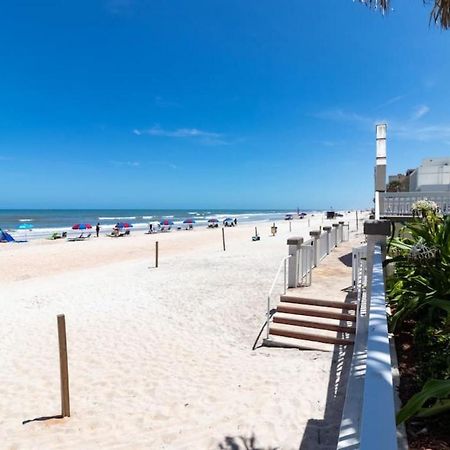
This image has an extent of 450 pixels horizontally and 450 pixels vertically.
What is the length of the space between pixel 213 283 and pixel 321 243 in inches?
160

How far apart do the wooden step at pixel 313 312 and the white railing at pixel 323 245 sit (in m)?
5.08

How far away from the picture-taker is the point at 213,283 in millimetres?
11977

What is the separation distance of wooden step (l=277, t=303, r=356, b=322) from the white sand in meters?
0.85

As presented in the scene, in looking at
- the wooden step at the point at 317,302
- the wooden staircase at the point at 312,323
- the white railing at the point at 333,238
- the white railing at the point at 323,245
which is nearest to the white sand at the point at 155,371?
the wooden staircase at the point at 312,323

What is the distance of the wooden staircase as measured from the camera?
666cm

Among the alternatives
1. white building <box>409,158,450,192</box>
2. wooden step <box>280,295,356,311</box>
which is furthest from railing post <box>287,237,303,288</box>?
white building <box>409,158,450,192</box>

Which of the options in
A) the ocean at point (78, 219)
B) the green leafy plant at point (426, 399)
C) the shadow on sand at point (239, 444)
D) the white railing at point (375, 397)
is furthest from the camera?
the ocean at point (78, 219)

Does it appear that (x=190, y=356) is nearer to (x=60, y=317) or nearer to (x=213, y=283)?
(x=60, y=317)

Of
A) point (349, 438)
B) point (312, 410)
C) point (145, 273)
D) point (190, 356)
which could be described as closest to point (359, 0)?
point (349, 438)

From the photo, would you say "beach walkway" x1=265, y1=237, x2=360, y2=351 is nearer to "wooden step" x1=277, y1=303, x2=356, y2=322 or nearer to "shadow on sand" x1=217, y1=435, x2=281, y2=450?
"wooden step" x1=277, y1=303, x2=356, y2=322

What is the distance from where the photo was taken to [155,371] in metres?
6.05

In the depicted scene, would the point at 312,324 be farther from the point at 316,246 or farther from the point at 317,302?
the point at 316,246

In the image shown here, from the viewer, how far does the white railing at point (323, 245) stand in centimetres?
1243

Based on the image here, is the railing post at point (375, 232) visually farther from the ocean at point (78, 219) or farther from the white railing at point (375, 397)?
the ocean at point (78, 219)
